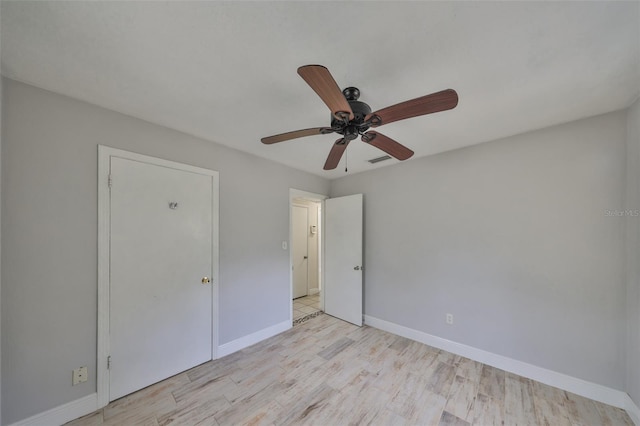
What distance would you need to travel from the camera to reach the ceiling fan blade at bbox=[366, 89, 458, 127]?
114cm

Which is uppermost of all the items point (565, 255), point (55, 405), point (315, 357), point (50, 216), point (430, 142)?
point (430, 142)

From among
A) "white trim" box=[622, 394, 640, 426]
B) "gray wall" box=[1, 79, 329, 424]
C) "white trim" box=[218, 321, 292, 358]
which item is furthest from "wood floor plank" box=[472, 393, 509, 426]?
"gray wall" box=[1, 79, 329, 424]

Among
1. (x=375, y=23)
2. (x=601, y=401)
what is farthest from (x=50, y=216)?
(x=601, y=401)

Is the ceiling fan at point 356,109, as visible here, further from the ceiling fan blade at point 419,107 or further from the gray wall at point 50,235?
the gray wall at point 50,235

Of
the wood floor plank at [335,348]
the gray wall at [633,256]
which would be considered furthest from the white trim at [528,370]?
the wood floor plank at [335,348]

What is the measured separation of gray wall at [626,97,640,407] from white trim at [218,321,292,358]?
326 centimetres

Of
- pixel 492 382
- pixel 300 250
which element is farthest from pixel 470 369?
pixel 300 250

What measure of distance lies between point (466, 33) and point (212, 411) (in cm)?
304

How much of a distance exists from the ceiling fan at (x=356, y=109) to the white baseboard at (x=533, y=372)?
7.77ft

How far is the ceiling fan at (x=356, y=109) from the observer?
1.04 meters

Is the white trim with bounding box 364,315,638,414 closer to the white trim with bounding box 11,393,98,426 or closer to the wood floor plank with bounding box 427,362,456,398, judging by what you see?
the wood floor plank with bounding box 427,362,456,398

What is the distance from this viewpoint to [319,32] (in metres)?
1.17

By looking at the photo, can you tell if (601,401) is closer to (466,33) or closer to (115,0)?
(466,33)

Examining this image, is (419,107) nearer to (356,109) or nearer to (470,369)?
(356,109)
